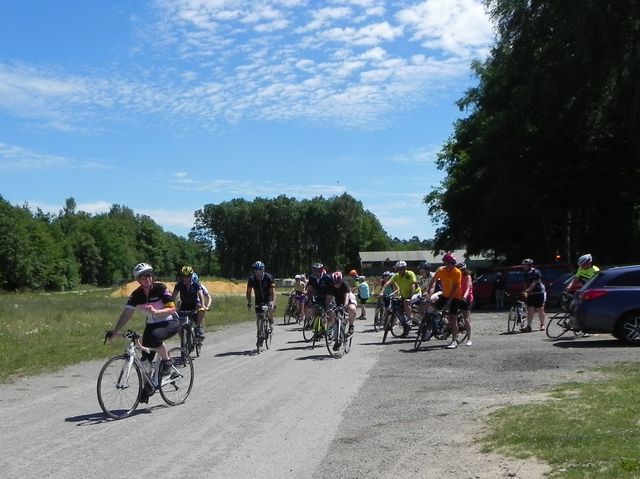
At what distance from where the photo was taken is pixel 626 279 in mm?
16984

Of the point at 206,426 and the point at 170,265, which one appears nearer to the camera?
the point at 206,426

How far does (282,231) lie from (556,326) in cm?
12974

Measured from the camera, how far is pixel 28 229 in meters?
123

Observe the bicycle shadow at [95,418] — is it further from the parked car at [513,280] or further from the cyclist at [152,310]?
the parked car at [513,280]

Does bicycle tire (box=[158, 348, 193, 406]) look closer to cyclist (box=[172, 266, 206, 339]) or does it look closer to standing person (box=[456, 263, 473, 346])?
cyclist (box=[172, 266, 206, 339])

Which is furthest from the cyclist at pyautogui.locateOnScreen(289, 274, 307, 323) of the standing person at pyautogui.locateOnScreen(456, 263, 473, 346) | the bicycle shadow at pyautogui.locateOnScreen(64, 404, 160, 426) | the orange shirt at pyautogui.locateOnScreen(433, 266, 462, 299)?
the bicycle shadow at pyautogui.locateOnScreen(64, 404, 160, 426)

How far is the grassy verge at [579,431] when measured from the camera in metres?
6.44

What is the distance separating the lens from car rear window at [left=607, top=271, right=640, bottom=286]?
1694 centimetres

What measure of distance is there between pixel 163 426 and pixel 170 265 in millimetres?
187667

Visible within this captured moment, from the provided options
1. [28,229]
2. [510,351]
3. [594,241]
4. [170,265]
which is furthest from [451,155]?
[170,265]

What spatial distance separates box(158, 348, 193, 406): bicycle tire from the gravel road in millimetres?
180

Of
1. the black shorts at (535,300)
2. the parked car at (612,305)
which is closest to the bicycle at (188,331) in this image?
the parked car at (612,305)

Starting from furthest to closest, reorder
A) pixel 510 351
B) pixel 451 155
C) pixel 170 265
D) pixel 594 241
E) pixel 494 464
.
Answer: pixel 170 265 < pixel 451 155 < pixel 594 241 < pixel 510 351 < pixel 494 464

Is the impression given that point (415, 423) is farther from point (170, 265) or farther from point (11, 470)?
point (170, 265)
